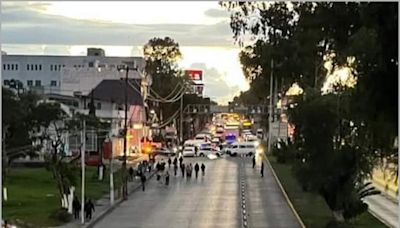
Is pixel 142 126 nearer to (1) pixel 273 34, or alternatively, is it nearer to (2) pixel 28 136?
(2) pixel 28 136

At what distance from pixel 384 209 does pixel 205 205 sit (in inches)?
238

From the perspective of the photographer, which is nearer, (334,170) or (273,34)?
(334,170)

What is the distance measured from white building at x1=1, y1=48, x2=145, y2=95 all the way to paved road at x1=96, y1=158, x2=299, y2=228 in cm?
2357

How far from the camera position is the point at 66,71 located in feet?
237

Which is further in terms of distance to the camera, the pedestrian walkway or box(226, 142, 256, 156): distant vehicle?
box(226, 142, 256, 156): distant vehicle

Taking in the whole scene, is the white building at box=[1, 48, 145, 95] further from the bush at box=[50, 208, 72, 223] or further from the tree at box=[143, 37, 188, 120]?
the bush at box=[50, 208, 72, 223]

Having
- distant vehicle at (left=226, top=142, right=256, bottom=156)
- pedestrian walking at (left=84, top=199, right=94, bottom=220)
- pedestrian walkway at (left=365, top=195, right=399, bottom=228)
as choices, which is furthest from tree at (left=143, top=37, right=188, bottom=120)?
pedestrian walking at (left=84, top=199, right=94, bottom=220)

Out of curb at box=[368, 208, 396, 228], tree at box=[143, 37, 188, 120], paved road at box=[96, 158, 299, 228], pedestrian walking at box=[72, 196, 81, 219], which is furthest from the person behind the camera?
tree at box=[143, 37, 188, 120]

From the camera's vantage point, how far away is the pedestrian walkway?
27.8m

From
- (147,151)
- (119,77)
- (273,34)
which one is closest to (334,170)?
(273,34)

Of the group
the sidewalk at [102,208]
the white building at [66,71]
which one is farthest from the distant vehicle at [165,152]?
the sidewalk at [102,208]

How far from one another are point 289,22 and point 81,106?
27453mm

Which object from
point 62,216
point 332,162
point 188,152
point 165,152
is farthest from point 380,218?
point 165,152

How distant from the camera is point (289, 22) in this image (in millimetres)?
28922
